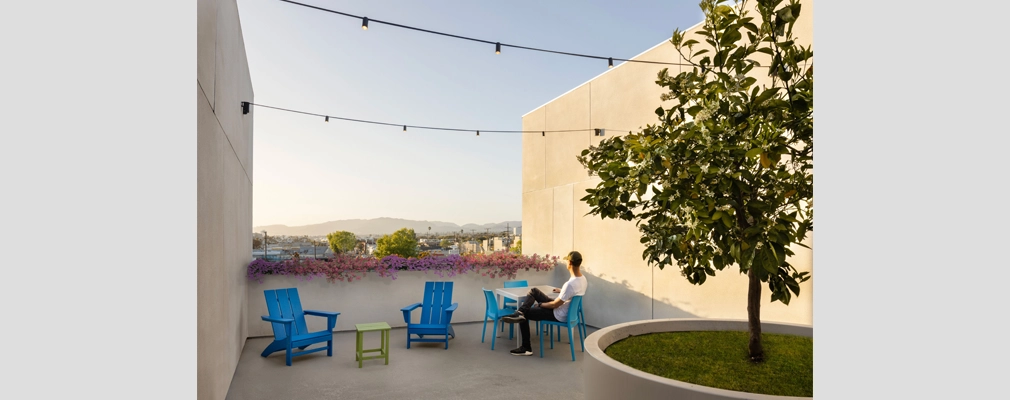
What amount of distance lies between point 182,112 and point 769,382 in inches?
116

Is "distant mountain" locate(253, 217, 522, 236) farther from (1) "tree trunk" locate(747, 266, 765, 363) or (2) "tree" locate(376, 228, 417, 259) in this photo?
(1) "tree trunk" locate(747, 266, 765, 363)

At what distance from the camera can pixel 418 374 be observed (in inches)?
217

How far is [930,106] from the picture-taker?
0.60 m

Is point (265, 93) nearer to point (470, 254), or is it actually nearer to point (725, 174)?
point (470, 254)

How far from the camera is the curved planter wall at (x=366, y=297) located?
7562 mm

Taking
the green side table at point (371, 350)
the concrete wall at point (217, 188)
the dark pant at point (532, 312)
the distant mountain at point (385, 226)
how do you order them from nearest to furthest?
the concrete wall at point (217, 188) < the green side table at point (371, 350) < the dark pant at point (532, 312) < the distant mountain at point (385, 226)

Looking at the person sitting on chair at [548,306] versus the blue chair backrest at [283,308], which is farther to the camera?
the person sitting on chair at [548,306]

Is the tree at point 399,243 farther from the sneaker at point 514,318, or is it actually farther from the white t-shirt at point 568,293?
the white t-shirt at point 568,293

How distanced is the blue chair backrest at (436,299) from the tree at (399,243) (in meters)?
1.94

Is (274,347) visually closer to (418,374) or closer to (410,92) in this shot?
(418,374)

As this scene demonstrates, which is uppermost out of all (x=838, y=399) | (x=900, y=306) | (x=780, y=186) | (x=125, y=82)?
(x=125, y=82)

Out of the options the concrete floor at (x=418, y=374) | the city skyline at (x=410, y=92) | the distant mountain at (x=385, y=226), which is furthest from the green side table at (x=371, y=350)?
the distant mountain at (x=385, y=226)

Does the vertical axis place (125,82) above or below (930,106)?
above

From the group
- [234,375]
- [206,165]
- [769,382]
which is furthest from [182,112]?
[234,375]
